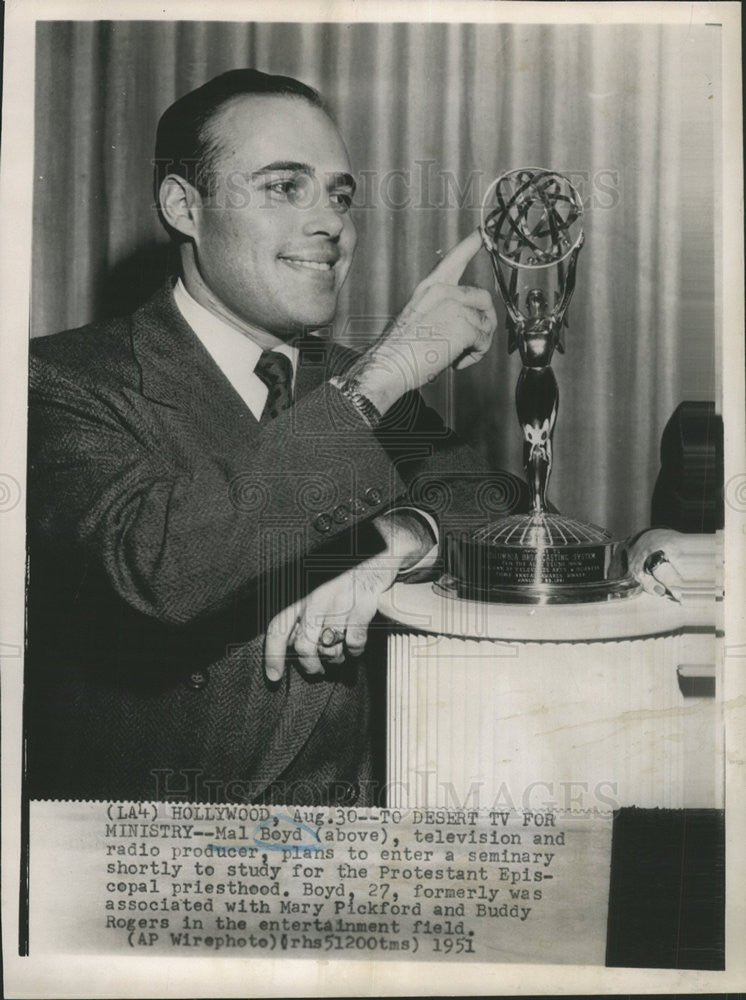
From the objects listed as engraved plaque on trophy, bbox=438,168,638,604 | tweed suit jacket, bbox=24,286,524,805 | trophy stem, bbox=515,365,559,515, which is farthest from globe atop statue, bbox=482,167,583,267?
tweed suit jacket, bbox=24,286,524,805

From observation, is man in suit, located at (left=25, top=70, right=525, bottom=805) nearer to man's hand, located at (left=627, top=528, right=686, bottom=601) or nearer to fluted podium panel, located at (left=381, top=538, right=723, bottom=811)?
fluted podium panel, located at (left=381, top=538, right=723, bottom=811)

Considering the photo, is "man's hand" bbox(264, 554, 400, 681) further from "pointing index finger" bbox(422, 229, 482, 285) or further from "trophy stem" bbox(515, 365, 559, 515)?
"pointing index finger" bbox(422, 229, 482, 285)

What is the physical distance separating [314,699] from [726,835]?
89 cm

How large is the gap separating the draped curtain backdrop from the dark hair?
26 mm

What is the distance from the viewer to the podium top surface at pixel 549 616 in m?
1.81

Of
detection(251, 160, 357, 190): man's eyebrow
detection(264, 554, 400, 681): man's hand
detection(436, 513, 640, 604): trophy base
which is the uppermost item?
detection(251, 160, 357, 190): man's eyebrow

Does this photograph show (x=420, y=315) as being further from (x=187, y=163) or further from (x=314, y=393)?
(x=187, y=163)

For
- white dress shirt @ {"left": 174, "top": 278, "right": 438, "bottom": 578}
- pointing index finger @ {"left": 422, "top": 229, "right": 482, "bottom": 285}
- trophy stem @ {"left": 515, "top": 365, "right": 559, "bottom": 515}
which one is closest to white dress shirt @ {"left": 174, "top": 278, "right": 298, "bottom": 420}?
white dress shirt @ {"left": 174, "top": 278, "right": 438, "bottom": 578}

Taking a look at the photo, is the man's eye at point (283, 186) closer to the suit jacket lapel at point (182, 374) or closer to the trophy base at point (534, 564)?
the suit jacket lapel at point (182, 374)

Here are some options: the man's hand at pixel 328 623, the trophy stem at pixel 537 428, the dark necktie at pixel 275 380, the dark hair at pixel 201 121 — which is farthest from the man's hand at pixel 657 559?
the dark hair at pixel 201 121

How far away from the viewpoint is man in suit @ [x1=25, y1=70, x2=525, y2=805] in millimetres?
1818

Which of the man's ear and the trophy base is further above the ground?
the man's ear

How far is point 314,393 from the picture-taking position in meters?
1.86

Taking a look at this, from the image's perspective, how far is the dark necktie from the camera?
6.11ft
